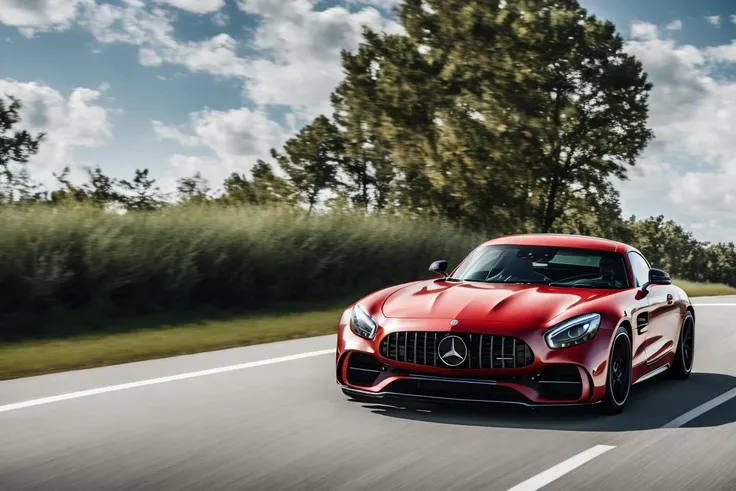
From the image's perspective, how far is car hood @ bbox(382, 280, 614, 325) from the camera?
727 centimetres

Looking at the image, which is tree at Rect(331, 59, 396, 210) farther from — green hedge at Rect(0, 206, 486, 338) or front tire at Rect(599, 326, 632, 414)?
front tire at Rect(599, 326, 632, 414)

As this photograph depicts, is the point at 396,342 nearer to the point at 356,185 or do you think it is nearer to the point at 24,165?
the point at 24,165

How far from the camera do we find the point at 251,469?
562cm

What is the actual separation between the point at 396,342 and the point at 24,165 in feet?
38.6

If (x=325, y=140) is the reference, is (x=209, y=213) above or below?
below

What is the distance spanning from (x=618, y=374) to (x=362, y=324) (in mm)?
1992

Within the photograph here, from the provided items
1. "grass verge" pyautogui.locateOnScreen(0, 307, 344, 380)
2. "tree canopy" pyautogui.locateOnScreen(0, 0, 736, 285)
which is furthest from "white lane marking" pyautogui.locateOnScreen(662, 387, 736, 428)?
"tree canopy" pyautogui.locateOnScreen(0, 0, 736, 285)

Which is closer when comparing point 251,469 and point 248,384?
point 251,469

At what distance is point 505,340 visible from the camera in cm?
707

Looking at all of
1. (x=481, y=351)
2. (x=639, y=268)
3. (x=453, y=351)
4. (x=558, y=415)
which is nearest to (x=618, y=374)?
(x=558, y=415)

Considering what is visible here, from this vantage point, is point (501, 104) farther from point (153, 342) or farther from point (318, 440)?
point (318, 440)

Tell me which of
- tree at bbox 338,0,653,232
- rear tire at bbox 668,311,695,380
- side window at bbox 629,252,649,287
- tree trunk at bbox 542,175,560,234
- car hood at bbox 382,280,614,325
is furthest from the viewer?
tree trunk at bbox 542,175,560,234

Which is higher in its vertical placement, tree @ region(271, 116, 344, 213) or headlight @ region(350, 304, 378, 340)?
tree @ region(271, 116, 344, 213)

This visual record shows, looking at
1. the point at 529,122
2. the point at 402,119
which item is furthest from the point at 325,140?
the point at 529,122
